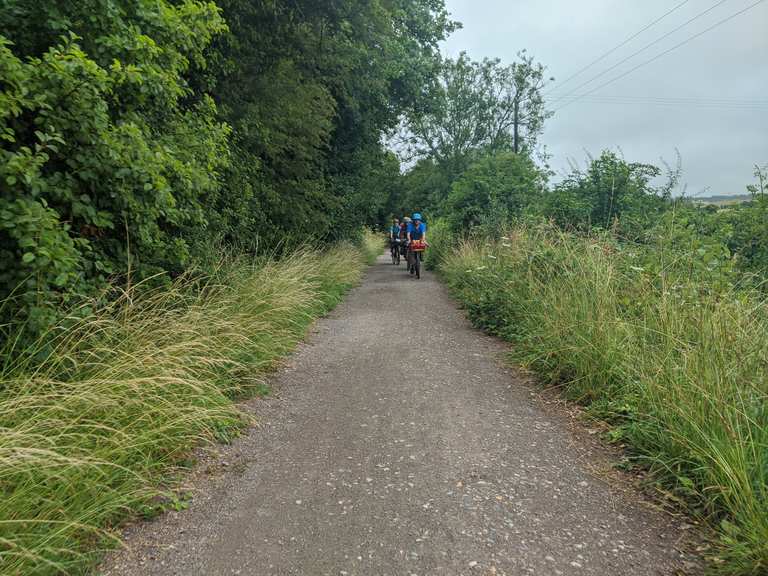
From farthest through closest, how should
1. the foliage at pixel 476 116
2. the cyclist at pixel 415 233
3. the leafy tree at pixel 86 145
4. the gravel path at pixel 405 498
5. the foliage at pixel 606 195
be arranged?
1. the foliage at pixel 476 116
2. the cyclist at pixel 415 233
3. the foliage at pixel 606 195
4. the leafy tree at pixel 86 145
5. the gravel path at pixel 405 498

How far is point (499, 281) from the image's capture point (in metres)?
7.34

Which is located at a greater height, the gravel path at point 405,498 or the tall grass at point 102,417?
the tall grass at point 102,417

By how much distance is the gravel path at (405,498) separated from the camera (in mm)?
2109

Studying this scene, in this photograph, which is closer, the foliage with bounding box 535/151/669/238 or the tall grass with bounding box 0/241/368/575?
the tall grass with bounding box 0/241/368/575

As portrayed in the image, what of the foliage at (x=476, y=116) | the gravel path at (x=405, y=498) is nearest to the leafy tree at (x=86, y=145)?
the gravel path at (x=405, y=498)

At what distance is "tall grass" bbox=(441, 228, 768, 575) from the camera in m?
2.30

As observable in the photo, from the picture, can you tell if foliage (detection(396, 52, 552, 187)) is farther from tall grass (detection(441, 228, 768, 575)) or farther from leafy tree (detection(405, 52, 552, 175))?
tall grass (detection(441, 228, 768, 575))

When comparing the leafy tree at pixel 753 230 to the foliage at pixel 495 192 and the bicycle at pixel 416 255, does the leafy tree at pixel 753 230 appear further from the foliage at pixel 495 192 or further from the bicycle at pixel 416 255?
the bicycle at pixel 416 255

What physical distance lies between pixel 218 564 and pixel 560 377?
138 inches

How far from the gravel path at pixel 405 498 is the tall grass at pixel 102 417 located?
23 centimetres

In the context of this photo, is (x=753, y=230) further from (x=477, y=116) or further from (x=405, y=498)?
(x=477, y=116)

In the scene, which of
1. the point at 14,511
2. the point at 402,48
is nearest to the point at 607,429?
the point at 14,511

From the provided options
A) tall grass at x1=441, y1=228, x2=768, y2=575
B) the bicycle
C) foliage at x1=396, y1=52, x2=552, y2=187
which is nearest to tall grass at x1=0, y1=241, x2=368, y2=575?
tall grass at x1=441, y1=228, x2=768, y2=575

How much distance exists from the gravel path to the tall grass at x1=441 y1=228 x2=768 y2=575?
33 cm
